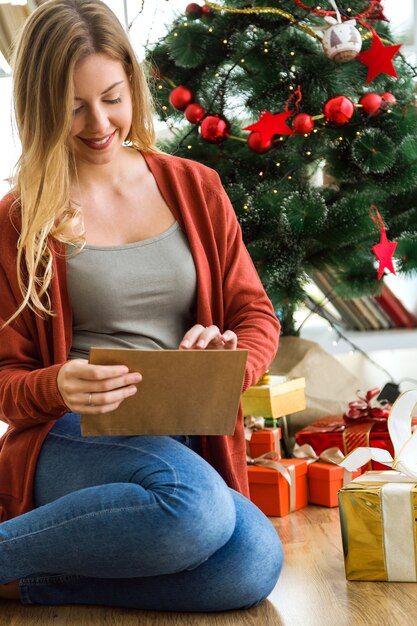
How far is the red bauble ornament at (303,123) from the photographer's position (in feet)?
6.56

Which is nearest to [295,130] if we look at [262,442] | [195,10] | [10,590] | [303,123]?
[303,123]

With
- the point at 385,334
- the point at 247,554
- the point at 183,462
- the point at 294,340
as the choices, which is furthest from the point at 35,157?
the point at 385,334

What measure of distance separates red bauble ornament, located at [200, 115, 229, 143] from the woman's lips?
60 cm

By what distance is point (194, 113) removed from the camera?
214 centimetres

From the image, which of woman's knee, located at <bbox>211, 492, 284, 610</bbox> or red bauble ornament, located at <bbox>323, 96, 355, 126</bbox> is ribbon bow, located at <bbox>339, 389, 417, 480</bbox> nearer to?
woman's knee, located at <bbox>211, 492, 284, 610</bbox>

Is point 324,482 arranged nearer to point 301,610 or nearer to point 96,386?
point 301,610

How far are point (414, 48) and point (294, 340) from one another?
1.23 m

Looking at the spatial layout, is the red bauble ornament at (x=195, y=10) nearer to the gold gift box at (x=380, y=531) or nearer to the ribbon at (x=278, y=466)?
the ribbon at (x=278, y=466)

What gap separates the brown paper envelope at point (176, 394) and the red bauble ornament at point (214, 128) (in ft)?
3.20

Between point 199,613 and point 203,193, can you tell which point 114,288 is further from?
point 199,613

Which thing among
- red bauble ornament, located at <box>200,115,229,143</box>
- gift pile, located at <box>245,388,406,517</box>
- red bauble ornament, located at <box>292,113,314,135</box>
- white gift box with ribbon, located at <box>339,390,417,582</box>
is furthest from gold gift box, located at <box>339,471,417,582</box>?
red bauble ornament, located at <box>200,115,229,143</box>

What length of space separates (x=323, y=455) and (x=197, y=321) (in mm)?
544

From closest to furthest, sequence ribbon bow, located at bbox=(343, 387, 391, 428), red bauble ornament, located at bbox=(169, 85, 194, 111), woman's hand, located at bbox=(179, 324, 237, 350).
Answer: woman's hand, located at bbox=(179, 324, 237, 350), ribbon bow, located at bbox=(343, 387, 391, 428), red bauble ornament, located at bbox=(169, 85, 194, 111)

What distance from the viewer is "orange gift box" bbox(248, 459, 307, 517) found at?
1.87 metres
